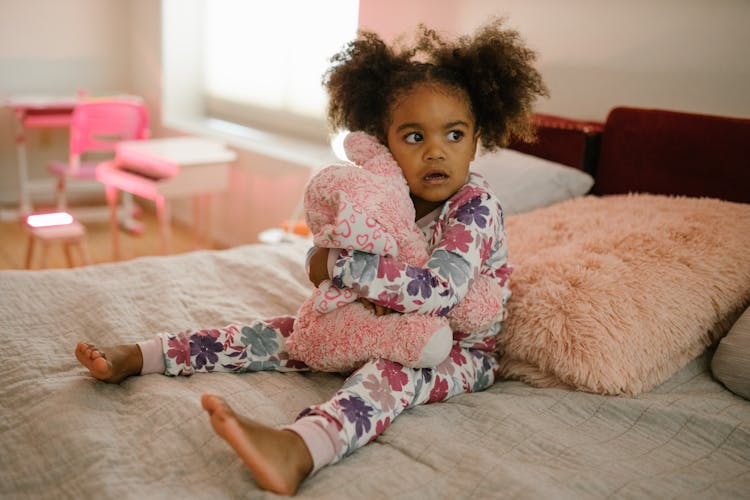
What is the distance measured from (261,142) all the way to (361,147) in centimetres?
238

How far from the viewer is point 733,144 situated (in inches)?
69.0

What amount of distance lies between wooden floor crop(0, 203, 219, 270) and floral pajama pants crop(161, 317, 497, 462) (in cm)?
230

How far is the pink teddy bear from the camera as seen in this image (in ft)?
3.97

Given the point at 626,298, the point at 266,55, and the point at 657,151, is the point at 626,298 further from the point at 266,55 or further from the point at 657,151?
the point at 266,55

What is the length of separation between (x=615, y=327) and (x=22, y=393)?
107cm

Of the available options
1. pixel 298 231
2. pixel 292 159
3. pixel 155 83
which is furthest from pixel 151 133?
pixel 298 231

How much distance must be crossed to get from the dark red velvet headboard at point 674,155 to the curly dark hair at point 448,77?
546 millimetres

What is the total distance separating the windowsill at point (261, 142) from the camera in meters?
3.32

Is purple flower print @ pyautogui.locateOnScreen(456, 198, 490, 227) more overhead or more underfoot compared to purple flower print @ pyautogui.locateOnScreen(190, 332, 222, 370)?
more overhead

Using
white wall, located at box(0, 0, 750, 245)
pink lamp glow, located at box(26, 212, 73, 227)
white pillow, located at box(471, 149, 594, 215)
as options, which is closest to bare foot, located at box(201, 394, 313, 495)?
white pillow, located at box(471, 149, 594, 215)

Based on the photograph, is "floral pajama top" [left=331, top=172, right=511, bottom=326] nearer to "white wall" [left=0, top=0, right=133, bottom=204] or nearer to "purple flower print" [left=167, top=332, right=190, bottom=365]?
"purple flower print" [left=167, top=332, right=190, bottom=365]

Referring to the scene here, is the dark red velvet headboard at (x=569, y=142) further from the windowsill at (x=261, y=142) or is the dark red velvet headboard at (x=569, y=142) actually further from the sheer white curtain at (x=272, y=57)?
the sheer white curtain at (x=272, y=57)

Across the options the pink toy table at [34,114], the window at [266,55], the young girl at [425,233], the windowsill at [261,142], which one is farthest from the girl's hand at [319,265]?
the pink toy table at [34,114]

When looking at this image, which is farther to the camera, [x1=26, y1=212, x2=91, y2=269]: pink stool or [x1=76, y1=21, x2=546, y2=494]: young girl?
[x1=26, y1=212, x2=91, y2=269]: pink stool
